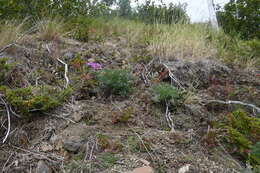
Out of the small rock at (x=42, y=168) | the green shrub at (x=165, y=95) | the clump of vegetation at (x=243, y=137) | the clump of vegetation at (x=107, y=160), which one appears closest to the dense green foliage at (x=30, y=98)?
the small rock at (x=42, y=168)

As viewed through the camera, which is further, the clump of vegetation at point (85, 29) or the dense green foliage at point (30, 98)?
the clump of vegetation at point (85, 29)

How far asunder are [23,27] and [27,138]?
2.67 meters

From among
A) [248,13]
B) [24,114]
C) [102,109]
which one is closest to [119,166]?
[102,109]

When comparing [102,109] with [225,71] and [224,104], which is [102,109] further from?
[225,71]

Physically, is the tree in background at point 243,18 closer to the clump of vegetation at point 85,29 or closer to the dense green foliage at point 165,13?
the dense green foliage at point 165,13

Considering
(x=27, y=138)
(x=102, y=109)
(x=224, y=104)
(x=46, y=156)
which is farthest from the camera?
(x=224, y=104)

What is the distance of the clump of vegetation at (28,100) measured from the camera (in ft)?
7.07

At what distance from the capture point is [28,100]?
217 centimetres

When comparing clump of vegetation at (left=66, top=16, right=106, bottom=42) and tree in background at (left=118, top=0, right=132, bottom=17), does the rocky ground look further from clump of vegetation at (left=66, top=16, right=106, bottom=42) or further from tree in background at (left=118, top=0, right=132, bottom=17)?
tree in background at (left=118, top=0, right=132, bottom=17)

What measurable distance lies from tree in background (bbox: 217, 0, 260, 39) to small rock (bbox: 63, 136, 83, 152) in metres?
4.50

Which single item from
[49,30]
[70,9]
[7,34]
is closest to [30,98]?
[7,34]

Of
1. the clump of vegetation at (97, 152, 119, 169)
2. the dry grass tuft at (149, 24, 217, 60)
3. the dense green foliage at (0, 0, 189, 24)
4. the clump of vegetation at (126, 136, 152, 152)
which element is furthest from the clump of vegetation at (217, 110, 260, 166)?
the dense green foliage at (0, 0, 189, 24)

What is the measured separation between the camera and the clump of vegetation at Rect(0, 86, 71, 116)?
2.15m

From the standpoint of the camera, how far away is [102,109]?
2.46 meters
